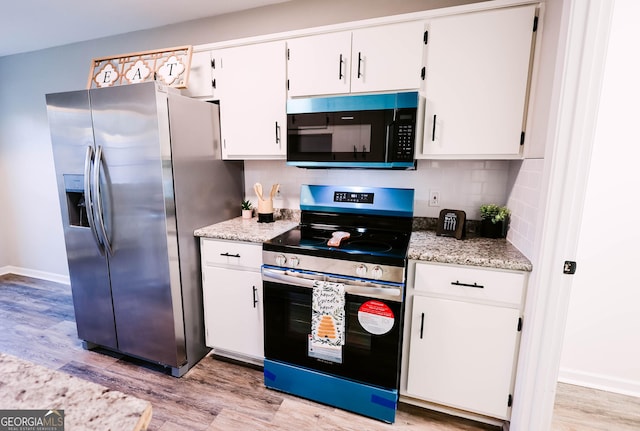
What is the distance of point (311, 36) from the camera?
6.36 feet

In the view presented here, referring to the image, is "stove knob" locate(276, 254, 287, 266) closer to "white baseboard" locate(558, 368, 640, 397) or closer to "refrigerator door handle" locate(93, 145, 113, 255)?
"refrigerator door handle" locate(93, 145, 113, 255)

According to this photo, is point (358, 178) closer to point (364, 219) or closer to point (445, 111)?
point (364, 219)

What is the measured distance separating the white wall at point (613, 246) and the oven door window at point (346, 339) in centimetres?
128

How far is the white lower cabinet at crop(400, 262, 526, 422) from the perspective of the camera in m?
1.56

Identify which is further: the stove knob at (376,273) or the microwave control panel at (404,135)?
the microwave control panel at (404,135)

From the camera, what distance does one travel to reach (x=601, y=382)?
6.45ft

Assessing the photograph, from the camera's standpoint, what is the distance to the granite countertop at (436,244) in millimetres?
1539

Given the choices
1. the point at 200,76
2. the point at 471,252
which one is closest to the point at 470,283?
the point at 471,252

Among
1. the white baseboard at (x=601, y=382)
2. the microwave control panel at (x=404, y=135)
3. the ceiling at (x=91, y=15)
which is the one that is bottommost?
the white baseboard at (x=601, y=382)

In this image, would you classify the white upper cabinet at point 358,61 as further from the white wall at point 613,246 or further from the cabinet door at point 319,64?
the white wall at point 613,246

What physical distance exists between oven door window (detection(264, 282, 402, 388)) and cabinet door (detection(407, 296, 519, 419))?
0.54 ft

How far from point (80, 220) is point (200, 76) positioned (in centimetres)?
133

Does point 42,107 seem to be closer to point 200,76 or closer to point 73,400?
point 200,76

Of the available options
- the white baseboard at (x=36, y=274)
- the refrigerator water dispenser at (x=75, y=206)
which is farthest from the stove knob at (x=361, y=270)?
the white baseboard at (x=36, y=274)
